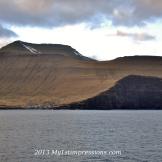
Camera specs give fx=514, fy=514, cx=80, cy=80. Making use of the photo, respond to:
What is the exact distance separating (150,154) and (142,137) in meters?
24.5

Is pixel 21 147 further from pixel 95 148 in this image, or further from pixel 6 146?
pixel 95 148

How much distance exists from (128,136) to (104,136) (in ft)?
14.7

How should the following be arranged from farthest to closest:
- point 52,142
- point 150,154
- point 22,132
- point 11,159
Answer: point 22,132 → point 52,142 → point 150,154 → point 11,159

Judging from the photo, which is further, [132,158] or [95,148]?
[95,148]

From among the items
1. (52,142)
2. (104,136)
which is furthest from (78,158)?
(104,136)

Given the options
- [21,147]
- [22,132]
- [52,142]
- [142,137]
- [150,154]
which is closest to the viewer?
[150,154]

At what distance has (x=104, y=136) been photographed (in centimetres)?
9275

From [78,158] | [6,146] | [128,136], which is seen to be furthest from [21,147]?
[128,136]

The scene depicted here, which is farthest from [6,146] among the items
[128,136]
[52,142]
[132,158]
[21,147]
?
[128,136]

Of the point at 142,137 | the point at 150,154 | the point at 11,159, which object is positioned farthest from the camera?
the point at 142,137

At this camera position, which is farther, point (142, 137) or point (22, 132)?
point (22, 132)

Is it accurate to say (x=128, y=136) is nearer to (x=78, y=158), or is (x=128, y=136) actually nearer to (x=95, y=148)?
(x=95, y=148)

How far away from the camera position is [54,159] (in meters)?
62.4

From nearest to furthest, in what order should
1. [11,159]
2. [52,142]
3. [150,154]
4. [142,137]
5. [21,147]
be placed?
[11,159] → [150,154] → [21,147] → [52,142] → [142,137]
